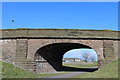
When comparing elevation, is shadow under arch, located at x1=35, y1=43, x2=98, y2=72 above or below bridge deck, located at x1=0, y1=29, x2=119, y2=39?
below

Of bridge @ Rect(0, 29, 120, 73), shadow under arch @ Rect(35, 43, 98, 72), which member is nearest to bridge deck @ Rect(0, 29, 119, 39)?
bridge @ Rect(0, 29, 120, 73)

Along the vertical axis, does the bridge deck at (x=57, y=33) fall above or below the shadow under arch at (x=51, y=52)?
above

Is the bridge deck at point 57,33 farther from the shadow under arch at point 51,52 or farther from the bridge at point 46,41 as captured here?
the shadow under arch at point 51,52

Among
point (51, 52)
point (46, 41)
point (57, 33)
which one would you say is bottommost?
point (51, 52)

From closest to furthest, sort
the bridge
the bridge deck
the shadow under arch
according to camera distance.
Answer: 1. the bridge
2. the bridge deck
3. the shadow under arch

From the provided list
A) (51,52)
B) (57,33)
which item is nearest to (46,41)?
(57,33)

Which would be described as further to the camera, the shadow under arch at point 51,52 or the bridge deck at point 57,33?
the shadow under arch at point 51,52

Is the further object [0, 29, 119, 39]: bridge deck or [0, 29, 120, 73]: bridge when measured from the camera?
[0, 29, 119, 39]: bridge deck

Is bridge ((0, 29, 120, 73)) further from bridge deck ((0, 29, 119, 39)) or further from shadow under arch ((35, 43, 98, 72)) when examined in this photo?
shadow under arch ((35, 43, 98, 72))

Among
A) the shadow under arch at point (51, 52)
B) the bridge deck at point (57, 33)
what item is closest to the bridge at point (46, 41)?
the bridge deck at point (57, 33)

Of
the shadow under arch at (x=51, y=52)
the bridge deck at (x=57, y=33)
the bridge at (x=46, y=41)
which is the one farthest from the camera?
the shadow under arch at (x=51, y=52)

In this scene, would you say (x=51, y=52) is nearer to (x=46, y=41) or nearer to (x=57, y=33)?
(x=46, y=41)

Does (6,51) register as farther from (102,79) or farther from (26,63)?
(102,79)

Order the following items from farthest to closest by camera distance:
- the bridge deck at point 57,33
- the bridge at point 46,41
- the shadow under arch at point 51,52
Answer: the shadow under arch at point 51,52 → the bridge deck at point 57,33 → the bridge at point 46,41
